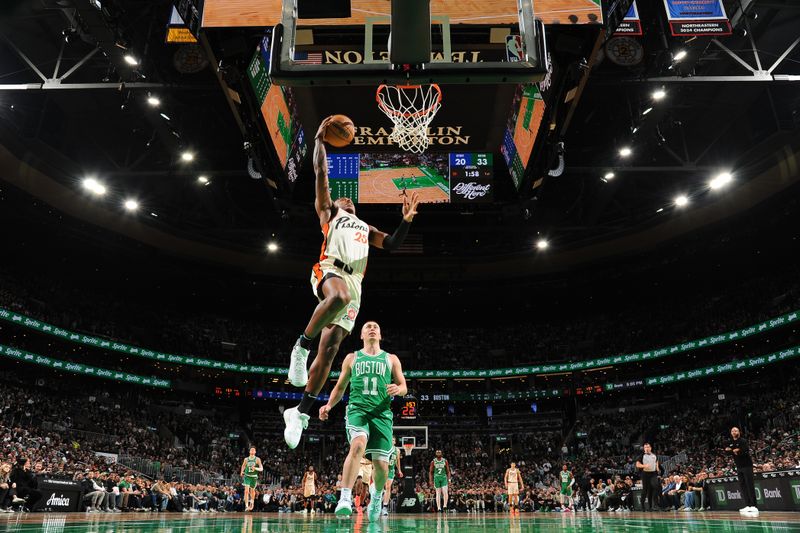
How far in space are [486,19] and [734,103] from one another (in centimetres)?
1641

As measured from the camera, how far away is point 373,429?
6465 mm

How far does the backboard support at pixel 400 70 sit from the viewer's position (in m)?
5.53

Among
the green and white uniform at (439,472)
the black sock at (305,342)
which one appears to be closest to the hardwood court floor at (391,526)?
the black sock at (305,342)

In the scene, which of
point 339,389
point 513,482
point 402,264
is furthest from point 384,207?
point 402,264

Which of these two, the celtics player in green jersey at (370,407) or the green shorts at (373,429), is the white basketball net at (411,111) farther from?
the green shorts at (373,429)

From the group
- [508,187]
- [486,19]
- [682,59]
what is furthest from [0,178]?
[682,59]

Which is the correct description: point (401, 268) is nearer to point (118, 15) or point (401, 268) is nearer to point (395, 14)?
point (118, 15)

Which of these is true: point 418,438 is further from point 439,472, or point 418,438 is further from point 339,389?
point 339,389

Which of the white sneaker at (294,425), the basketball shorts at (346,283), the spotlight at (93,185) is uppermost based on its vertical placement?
the spotlight at (93,185)

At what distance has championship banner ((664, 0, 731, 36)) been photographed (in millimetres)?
11406

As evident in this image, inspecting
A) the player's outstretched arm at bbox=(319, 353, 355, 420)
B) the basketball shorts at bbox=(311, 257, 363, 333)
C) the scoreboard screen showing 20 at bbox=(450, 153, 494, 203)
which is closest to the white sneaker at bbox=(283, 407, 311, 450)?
the player's outstretched arm at bbox=(319, 353, 355, 420)

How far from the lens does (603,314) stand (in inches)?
1554

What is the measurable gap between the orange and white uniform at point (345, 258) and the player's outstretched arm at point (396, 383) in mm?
1197

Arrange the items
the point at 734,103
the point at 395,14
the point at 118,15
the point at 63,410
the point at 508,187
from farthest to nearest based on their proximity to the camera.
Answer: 1. the point at 63,410
2. the point at 734,103
3. the point at 508,187
4. the point at 118,15
5. the point at 395,14
